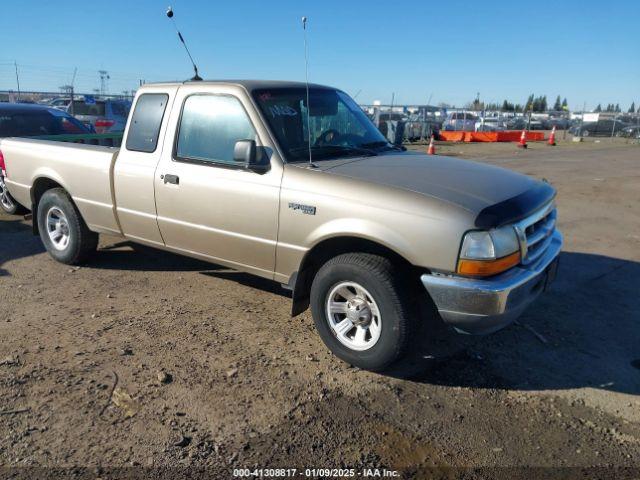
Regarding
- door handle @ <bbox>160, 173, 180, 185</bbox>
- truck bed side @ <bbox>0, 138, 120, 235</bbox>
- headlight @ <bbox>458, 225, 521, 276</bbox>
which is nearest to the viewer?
headlight @ <bbox>458, 225, 521, 276</bbox>

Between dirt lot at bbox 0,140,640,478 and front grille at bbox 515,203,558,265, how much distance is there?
0.82m

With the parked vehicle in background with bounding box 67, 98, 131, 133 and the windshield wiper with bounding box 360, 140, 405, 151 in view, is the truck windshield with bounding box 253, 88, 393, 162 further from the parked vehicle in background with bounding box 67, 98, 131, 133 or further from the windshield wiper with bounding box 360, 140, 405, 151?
the parked vehicle in background with bounding box 67, 98, 131, 133

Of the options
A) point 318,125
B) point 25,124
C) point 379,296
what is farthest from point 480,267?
point 25,124

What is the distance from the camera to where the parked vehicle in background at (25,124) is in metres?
8.16

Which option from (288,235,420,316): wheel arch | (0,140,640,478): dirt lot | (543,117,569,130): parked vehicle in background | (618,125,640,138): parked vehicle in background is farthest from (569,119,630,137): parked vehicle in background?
(288,235,420,316): wheel arch

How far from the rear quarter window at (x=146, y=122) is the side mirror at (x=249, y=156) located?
126 cm

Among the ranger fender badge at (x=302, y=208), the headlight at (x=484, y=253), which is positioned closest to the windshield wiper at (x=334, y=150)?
the ranger fender badge at (x=302, y=208)

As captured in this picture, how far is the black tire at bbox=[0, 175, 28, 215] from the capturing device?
802 cm

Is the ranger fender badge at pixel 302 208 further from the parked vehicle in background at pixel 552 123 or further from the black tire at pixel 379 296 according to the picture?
the parked vehicle in background at pixel 552 123

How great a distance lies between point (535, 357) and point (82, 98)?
60.2 feet

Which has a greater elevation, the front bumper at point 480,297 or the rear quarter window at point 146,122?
the rear quarter window at point 146,122

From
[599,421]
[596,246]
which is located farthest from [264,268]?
[596,246]

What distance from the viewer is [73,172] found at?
17.8ft

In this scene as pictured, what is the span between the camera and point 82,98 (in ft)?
60.0
